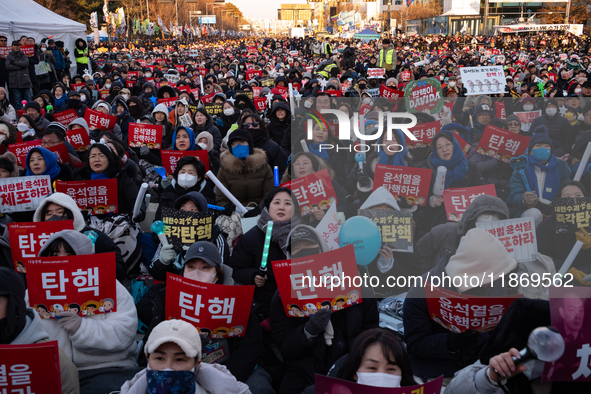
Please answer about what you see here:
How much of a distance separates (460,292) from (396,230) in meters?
1.42

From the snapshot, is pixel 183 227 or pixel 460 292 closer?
pixel 460 292

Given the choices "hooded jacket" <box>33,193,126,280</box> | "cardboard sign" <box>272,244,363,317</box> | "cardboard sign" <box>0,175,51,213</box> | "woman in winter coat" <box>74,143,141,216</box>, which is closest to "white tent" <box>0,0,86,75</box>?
"woman in winter coat" <box>74,143,141,216</box>

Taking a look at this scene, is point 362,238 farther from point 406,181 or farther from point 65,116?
point 65,116

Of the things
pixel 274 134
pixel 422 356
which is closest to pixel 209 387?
pixel 422 356

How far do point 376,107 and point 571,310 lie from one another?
7542 mm

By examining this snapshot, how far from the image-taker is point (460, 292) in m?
2.80

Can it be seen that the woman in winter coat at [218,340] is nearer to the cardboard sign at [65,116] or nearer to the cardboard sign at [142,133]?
the cardboard sign at [142,133]

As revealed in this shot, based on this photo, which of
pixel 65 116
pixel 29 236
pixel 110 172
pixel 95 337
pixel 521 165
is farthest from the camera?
pixel 65 116

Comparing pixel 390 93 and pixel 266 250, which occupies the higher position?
pixel 390 93

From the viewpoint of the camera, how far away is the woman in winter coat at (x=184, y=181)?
503 centimetres

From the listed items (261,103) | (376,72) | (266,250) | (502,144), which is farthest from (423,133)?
(376,72)

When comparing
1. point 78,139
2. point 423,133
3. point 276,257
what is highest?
point 423,133

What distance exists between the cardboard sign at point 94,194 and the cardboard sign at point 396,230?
2.50m

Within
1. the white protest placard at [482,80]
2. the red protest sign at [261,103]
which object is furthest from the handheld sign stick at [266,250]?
the red protest sign at [261,103]
